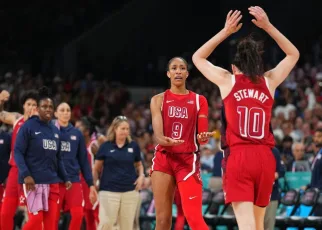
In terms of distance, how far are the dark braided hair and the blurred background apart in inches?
591

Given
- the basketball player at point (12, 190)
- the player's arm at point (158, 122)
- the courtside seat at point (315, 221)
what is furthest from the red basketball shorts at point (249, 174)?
the courtside seat at point (315, 221)

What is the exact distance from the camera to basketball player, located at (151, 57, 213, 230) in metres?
9.89

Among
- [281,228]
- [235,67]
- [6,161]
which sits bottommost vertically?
[281,228]

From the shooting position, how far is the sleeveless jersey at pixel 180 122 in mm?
10039

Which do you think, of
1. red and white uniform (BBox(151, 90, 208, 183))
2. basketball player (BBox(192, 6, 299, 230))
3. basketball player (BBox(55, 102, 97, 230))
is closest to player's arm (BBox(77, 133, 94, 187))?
basketball player (BBox(55, 102, 97, 230))

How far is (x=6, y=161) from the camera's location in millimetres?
12875

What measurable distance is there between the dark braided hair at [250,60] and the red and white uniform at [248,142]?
7 cm

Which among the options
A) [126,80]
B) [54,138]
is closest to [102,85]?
[126,80]

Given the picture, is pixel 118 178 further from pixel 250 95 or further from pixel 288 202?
pixel 250 95

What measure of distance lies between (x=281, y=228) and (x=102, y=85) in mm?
11135

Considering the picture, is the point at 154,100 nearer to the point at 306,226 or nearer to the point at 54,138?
the point at 54,138

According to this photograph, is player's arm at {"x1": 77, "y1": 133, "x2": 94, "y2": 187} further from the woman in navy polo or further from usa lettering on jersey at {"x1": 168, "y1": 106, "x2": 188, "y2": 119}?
usa lettering on jersey at {"x1": 168, "y1": 106, "x2": 188, "y2": 119}

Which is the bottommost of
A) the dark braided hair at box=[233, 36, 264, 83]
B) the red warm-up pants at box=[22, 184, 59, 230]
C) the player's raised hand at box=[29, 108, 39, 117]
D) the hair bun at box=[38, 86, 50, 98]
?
the red warm-up pants at box=[22, 184, 59, 230]

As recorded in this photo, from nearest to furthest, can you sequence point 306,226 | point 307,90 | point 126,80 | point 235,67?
1. point 235,67
2. point 306,226
3. point 307,90
4. point 126,80
